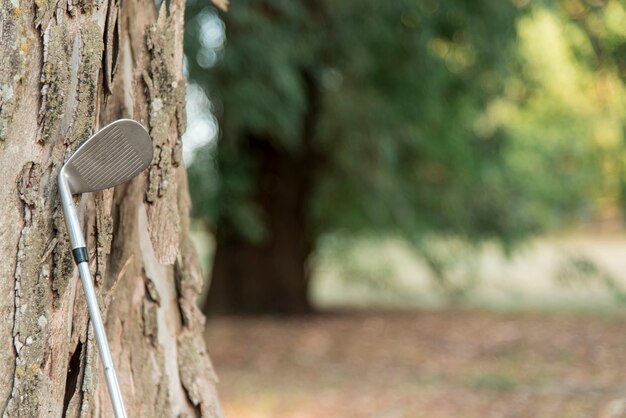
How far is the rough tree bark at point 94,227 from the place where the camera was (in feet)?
7.68

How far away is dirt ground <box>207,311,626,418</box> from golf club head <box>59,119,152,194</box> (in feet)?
10.7

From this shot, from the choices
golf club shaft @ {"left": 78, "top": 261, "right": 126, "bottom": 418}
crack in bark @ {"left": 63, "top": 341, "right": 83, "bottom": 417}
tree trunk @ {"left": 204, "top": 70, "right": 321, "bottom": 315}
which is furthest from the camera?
tree trunk @ {"left": 204, "top": 70, "right": 321, "bottom": 315}

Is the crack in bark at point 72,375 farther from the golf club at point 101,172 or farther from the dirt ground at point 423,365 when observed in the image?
the dirt ground at point 423,365

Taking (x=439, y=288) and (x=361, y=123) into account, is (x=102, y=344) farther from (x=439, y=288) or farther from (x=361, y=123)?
(x=439, y=288)

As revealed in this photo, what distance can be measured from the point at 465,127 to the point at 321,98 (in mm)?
1964

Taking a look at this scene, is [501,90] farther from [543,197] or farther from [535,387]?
[535,387]

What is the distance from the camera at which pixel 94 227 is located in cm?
258

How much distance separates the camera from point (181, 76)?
9.43 ft

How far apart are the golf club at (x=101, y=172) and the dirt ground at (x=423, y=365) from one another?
3210mm

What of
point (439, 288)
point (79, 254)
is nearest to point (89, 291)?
point (79, 254)

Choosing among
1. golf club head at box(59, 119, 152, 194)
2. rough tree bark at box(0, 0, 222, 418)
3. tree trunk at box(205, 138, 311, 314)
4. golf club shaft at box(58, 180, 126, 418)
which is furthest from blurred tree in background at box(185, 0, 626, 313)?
golf club shaft at box(58, 180, 126, 418)

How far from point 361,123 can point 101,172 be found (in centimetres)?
646

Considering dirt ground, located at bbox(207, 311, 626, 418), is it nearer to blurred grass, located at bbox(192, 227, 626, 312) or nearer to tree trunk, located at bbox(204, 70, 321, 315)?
tree trunk, located at bbox(204, 70, 321, 315)

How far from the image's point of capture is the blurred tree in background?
23.9 feet
